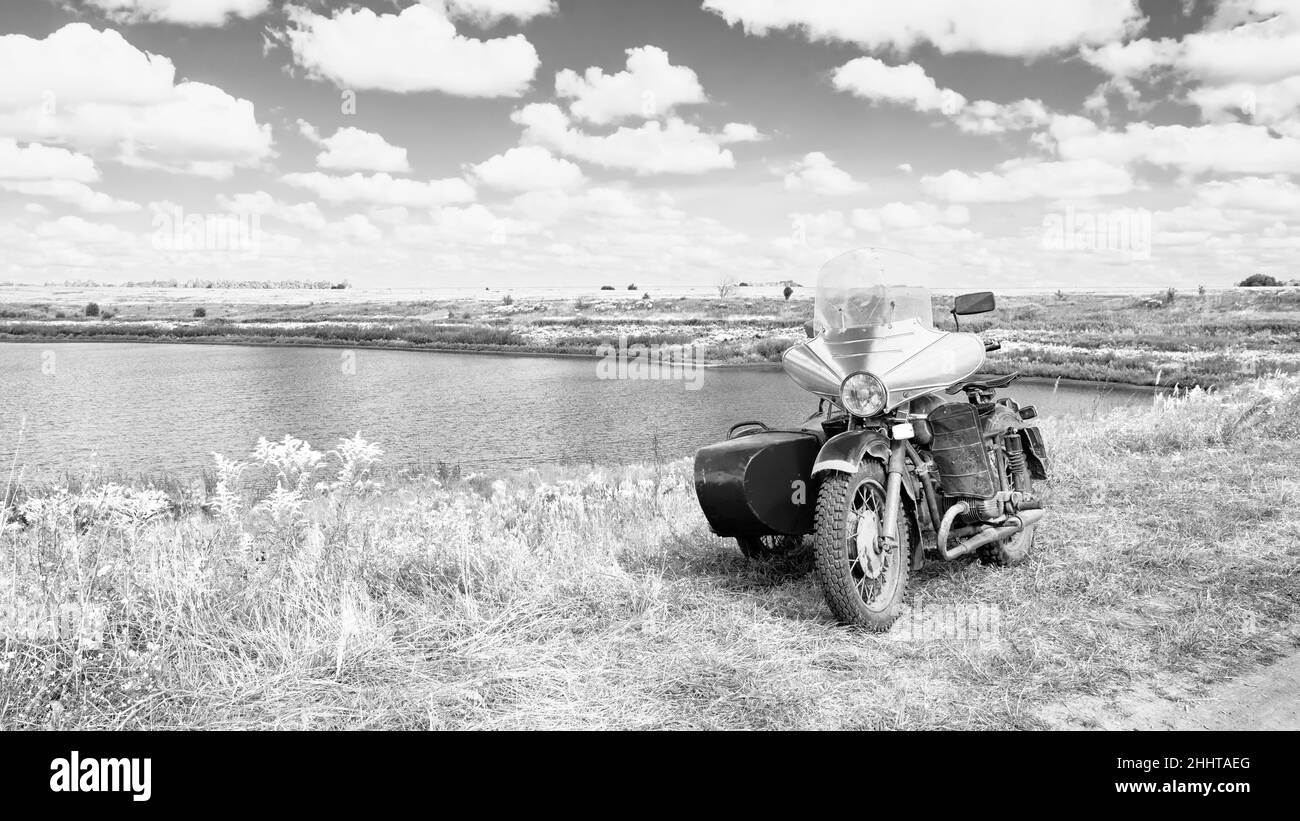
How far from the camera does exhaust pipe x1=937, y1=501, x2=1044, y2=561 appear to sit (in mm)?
4801

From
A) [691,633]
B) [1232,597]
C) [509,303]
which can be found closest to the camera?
[691,633]

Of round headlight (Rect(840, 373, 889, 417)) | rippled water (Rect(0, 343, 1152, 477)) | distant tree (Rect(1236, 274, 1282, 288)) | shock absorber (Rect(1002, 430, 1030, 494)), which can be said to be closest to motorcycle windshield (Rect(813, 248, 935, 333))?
round headlight (Rect(840, 373, 889, 417))

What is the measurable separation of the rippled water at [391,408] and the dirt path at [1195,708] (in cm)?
782

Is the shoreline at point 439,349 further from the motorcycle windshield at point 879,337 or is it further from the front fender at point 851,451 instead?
the front fender at point 851,451

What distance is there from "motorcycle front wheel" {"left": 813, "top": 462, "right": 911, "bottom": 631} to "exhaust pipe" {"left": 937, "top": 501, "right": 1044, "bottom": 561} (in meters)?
0.24

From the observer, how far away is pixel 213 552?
16.3 ft

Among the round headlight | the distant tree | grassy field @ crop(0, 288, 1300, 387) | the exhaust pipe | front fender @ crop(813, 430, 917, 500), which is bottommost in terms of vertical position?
the exhaust pipe

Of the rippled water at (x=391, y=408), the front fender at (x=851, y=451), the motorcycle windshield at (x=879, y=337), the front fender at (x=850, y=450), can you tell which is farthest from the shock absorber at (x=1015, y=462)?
the rippled water at (x=391, y=408)

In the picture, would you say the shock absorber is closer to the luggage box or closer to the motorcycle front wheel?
the motorcycle front wheel
